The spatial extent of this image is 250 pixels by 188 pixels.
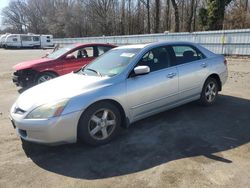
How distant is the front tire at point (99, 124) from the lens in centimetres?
419

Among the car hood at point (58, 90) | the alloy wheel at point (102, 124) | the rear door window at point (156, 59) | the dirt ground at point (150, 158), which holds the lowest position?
the dirt ground at point (150, 158)

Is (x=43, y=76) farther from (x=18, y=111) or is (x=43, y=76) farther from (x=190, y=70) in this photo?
(x=190, y=70)

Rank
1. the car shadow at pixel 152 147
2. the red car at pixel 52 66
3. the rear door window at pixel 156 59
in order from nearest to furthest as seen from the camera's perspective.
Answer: the car shadow at pixel 152 147 → the rear door window at pixel 156 59 → the red car at pixel 52 66

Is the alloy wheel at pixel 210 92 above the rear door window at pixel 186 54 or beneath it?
beneath

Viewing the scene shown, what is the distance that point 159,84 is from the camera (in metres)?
5.04

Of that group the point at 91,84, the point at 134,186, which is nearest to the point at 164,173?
the point at 134,186

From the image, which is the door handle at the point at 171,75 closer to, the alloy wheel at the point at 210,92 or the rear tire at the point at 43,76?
the alloy wheel at the point at 210,92

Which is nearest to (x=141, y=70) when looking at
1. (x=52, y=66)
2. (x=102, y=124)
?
(x=102, y=124)

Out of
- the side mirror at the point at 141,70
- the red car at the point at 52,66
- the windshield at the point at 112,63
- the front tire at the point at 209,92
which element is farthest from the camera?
the red car at the point at 52,66

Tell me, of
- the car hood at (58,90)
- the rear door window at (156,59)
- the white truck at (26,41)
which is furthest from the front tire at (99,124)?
the white truck at (26,41)

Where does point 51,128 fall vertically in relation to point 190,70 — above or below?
below

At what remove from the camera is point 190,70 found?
223 inches

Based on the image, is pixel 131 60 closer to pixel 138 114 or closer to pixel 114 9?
pixel 138 114

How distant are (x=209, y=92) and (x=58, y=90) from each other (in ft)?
11.5
